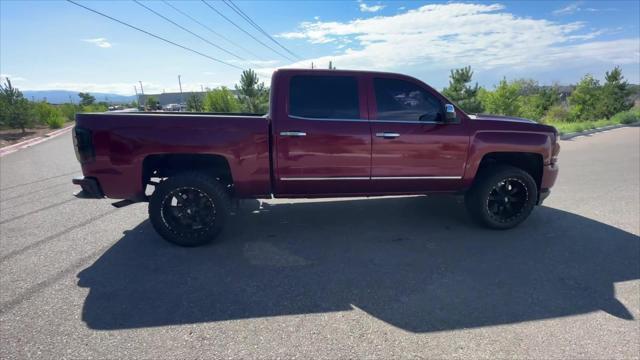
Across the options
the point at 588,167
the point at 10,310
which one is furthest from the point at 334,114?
the point at 588,167

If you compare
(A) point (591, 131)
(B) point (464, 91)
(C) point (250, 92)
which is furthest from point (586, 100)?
(C) point (250, 92)

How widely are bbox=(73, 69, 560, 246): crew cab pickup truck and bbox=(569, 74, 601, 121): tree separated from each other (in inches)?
1525

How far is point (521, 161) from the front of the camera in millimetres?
4605

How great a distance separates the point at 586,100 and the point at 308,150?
45.3 metres

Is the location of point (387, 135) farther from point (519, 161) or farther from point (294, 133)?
point (519, 161)

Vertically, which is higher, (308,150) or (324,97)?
(324,97)

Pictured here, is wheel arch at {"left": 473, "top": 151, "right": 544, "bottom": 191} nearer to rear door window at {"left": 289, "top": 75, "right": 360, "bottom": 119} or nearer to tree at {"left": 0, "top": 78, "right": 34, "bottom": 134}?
rear door window at {"left": 289, "top": 75, "right": 360, "bottom": 119}

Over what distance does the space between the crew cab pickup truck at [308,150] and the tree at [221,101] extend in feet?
90.9

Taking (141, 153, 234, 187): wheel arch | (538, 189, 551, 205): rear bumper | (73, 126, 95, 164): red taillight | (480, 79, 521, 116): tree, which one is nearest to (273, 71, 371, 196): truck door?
(141, 153, 234, 187): wheel arch

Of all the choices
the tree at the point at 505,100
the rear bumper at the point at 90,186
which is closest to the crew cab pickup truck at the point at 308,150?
the rear bumper at the point at 90,186

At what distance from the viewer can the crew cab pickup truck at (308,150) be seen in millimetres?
3602

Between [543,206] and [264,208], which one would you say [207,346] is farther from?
[543,206]

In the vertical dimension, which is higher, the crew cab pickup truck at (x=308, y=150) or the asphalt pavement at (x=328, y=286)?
the crew cab pickup truck at (x=308, y=150)

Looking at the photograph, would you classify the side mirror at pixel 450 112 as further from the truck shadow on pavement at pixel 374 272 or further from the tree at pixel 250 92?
the tree at pixel 250 92
